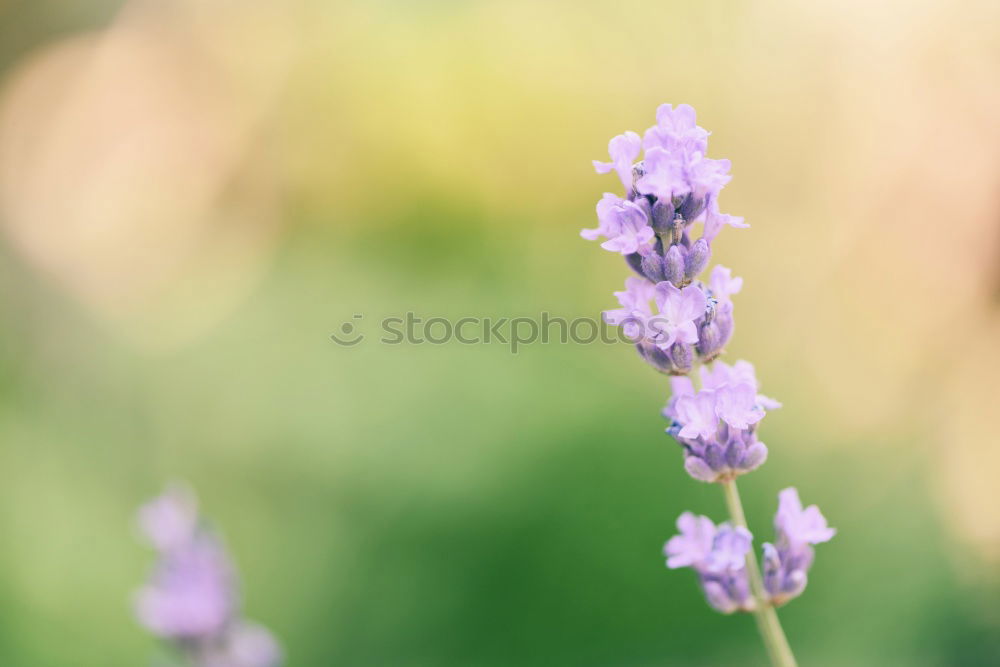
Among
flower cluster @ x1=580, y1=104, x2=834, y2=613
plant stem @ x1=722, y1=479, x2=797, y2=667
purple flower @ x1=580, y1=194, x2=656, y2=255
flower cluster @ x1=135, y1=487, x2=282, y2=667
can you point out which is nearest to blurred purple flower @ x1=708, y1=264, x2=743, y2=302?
flower cluster @ x1=580, y1=104, x2=834, y2=613

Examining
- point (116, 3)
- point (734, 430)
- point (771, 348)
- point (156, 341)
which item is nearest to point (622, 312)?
point (734, 430)

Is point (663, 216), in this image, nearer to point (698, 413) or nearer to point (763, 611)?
point (698, 413)

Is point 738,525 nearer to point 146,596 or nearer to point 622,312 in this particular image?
point 622,312

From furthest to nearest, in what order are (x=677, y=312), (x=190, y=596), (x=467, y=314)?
(x=467, y=314) < (x=190, y=596) < (x=677, y=312)

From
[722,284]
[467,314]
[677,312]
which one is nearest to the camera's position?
[677,312]

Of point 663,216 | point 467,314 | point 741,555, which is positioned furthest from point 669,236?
point 467,314

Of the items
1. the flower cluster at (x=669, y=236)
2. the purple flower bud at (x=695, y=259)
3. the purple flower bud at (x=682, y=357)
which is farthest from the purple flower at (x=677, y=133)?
the purple flower bud at (x=682, y=357)
